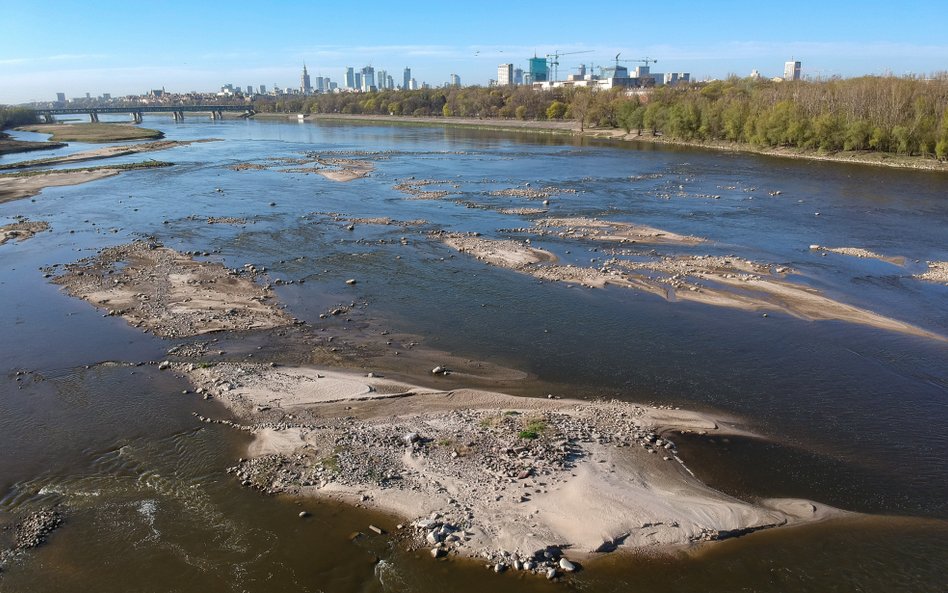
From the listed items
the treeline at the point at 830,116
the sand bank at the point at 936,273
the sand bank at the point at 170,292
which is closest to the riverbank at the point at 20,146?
the sand bank at the point at 170,292

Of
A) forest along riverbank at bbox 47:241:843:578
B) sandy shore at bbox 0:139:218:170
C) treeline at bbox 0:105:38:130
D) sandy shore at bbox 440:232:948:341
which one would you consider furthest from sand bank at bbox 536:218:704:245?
treeline at bbox 0:105:38:130

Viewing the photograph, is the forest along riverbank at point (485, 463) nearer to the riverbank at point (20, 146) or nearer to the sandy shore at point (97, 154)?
the sandy shore at point (97, 154)

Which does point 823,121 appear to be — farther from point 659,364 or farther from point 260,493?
point 260,493

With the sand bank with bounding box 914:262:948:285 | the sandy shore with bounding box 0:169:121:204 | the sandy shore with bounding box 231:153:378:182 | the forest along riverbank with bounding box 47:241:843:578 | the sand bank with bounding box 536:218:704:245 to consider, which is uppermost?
the sandy shore with bounding box 231:153:378:182

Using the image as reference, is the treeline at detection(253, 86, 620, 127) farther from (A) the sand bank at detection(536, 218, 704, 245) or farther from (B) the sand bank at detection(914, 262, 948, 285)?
(B) the sand bank at detection(914, 262, 948, 285)

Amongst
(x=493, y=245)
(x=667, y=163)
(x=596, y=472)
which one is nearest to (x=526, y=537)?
(x=596, y=472)

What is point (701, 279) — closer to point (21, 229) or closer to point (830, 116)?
point (21, 229)

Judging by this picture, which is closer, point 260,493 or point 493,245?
point 260,493
